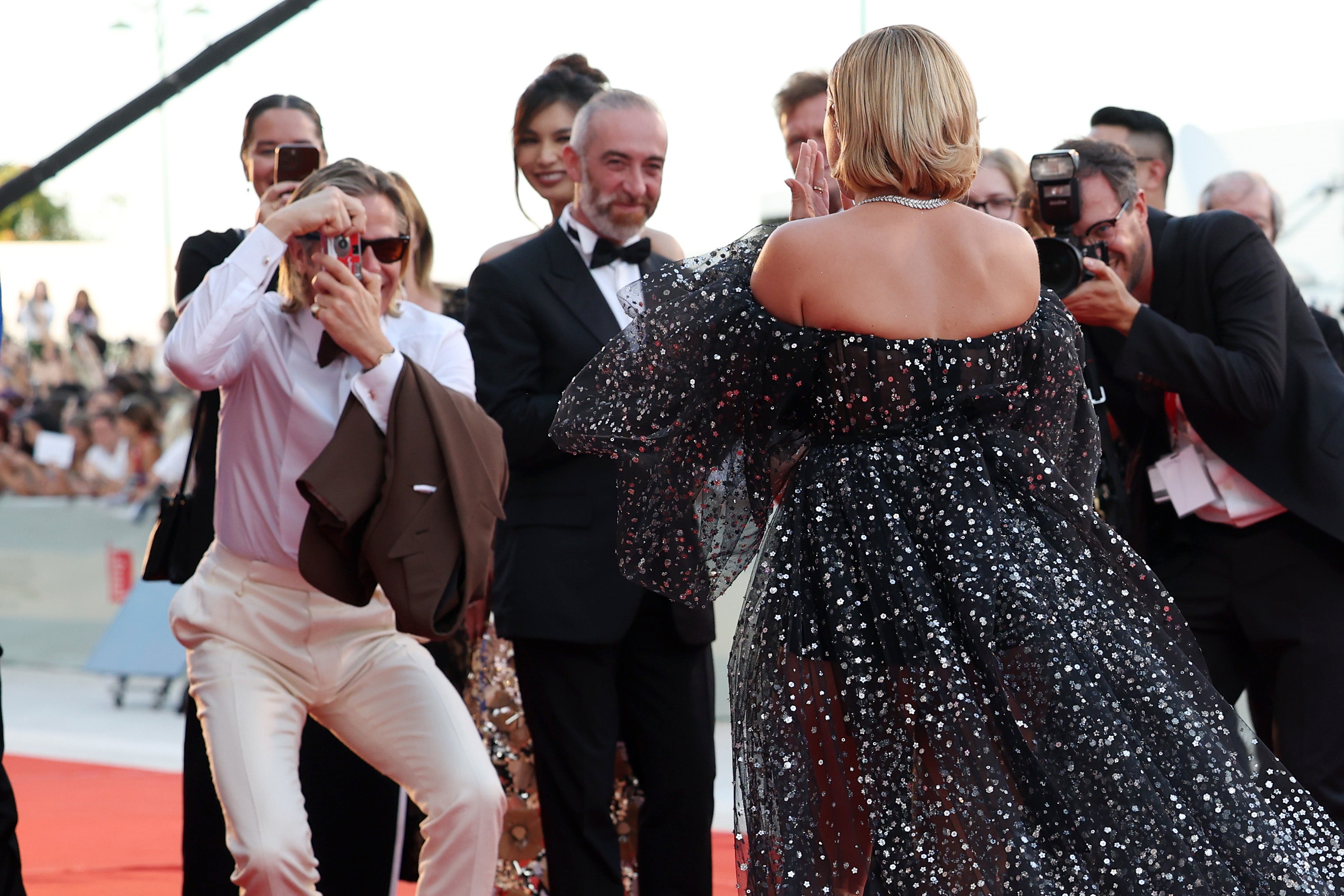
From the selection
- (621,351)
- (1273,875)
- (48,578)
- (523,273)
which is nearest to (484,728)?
(523,273)

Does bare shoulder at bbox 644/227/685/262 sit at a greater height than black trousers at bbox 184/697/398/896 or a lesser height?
greater

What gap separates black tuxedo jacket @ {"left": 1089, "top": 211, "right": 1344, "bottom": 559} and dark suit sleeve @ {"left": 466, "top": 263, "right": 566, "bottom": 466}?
1349 millimetres

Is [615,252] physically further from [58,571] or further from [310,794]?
[58,571]

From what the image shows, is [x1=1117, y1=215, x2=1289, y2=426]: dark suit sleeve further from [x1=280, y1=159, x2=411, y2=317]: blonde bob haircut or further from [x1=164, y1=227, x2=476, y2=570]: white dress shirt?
[x1=280, y1=159, x2=411, y2=317]: blonde bob haircut

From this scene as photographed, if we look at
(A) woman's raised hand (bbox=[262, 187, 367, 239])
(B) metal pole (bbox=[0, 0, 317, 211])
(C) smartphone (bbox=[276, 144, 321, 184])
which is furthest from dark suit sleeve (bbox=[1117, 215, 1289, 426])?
(B) metal pole (bbox=[0, 0, 317, 211])

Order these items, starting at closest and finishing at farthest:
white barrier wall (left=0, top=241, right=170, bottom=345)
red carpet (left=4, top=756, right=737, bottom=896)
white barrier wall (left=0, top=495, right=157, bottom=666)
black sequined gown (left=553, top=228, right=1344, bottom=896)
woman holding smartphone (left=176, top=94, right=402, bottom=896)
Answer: black sequined gown (left=553, top=228, right=1344, bottom=896)
woman holding smartphone (left=176, top=94, right=402, bottom=896)
red carpet (left=4, top=756, right=737, bottom=896)
white barrier wall (left=0, top=495, right=157, bottom=666)
white barrier wall (left=0, top=241, right=170, bottom=345)

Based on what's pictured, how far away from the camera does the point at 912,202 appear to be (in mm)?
2701

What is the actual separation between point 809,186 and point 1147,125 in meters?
2.14

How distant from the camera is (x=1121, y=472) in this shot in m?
→ 3.91

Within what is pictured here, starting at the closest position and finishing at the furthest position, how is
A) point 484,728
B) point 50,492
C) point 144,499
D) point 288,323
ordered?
point 288,323 < point 484,728 < point 144,499 < point 50,492

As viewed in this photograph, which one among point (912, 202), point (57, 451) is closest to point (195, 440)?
point (912, 202)

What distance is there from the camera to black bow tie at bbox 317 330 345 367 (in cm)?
333

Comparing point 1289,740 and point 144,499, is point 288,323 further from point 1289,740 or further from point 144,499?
point 144,499

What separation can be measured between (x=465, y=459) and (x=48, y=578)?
305 inches
